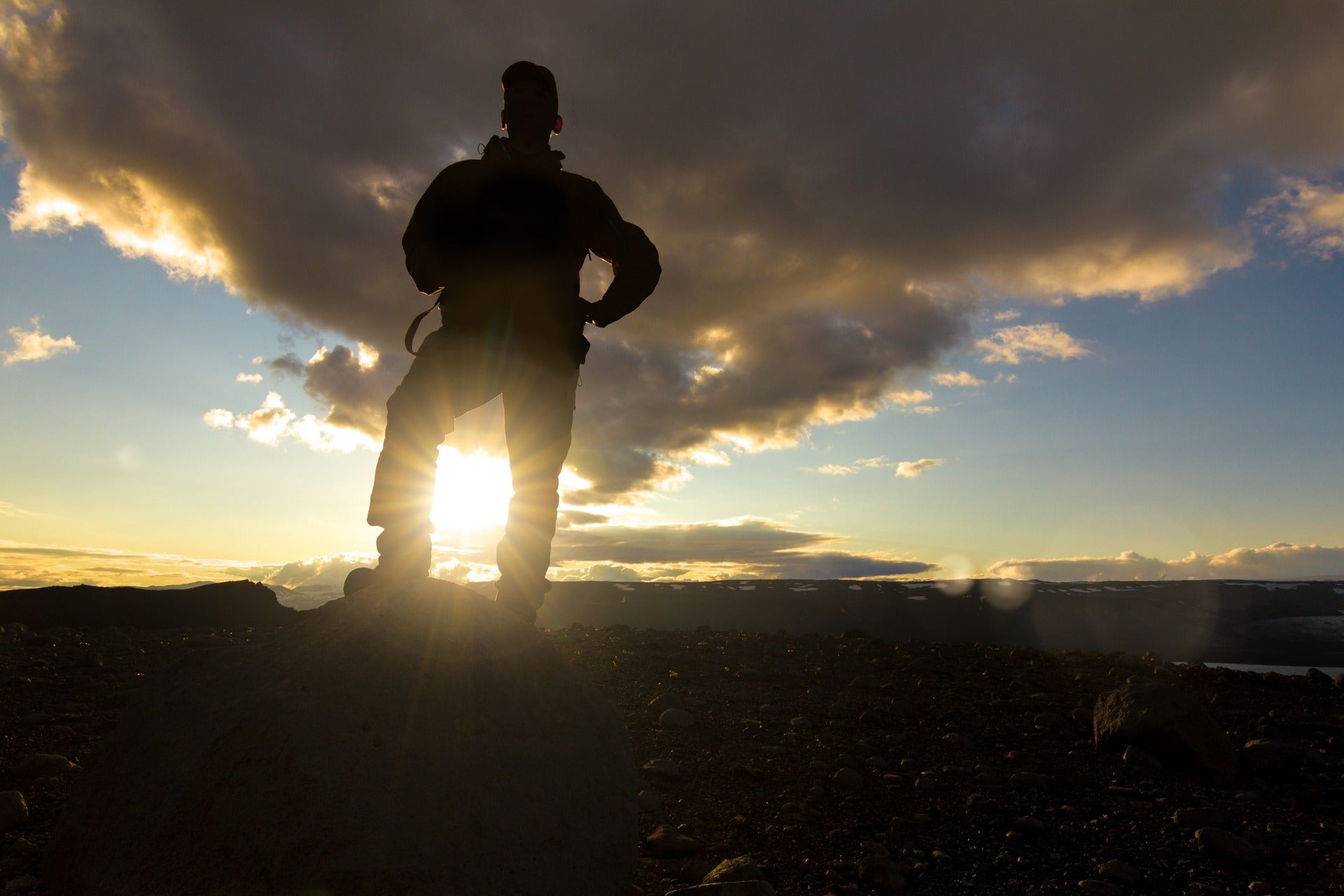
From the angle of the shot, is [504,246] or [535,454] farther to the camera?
[535,454]

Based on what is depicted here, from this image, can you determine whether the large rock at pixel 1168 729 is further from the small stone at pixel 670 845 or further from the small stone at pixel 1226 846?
the small stone at pixel 670 845

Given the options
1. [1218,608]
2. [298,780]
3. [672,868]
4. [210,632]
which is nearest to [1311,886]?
[672,868]

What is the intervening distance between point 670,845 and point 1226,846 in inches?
93.6

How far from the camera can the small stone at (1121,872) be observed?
2.75m

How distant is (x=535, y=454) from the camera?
155 inches

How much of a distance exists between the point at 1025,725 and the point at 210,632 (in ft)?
24.9

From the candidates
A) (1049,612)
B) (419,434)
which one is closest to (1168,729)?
(419,434)

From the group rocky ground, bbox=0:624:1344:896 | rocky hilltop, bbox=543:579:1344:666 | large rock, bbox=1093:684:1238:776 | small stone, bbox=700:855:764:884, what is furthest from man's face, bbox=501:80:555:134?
rocky hilltop, bbox=543:579:1344:666

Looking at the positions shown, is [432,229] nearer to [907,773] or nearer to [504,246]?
A: [504,246]

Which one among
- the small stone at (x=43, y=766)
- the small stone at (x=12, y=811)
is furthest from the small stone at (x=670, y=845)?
the small stone at (x=43, y=766)

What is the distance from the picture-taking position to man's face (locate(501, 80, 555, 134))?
3.88 m

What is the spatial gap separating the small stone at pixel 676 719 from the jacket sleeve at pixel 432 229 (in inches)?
115

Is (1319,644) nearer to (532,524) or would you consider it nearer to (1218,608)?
(1218,608)

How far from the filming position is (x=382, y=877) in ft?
5.50
